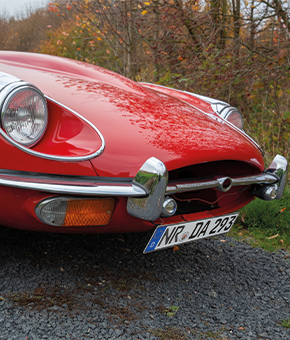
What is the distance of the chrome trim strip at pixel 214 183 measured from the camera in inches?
67.2

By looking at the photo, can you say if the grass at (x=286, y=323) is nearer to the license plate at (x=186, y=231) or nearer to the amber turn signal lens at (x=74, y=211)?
the license plate at (x=186, y=231)

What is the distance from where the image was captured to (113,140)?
5.57 ft

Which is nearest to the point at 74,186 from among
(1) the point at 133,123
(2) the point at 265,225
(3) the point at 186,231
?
(1) the point at 133,123

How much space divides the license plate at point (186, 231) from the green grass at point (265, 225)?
0.83 m

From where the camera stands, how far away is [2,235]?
7.50 feet

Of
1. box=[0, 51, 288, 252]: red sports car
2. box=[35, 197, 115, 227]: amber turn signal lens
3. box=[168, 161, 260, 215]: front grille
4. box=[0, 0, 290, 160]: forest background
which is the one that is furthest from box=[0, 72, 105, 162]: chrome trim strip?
box=[0, 0, 290, 160]: forest background

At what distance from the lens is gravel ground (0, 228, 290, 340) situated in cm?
153

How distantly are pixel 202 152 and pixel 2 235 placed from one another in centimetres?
139

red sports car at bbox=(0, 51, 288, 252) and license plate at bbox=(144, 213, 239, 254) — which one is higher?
red sports car at bbox=(0, 51, 288, 252)

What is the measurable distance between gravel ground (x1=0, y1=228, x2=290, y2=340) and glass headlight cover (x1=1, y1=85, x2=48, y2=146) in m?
0.73

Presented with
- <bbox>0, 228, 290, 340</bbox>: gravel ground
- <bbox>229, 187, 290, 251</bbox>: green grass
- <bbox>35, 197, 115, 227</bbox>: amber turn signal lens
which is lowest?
<bbox>0, 228, 290, 340</bbox>: gravel ground

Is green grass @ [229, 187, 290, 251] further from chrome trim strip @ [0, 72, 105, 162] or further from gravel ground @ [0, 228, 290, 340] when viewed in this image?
chrome trim strip @ [0, 72, 105, 162]

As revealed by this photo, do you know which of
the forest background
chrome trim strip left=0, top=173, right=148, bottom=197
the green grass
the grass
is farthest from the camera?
the forest background

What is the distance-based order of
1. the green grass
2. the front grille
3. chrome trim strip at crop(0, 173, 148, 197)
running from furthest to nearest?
the green grass < the front grille < chrome trim strip at crop(0, 173, 148, 197)
